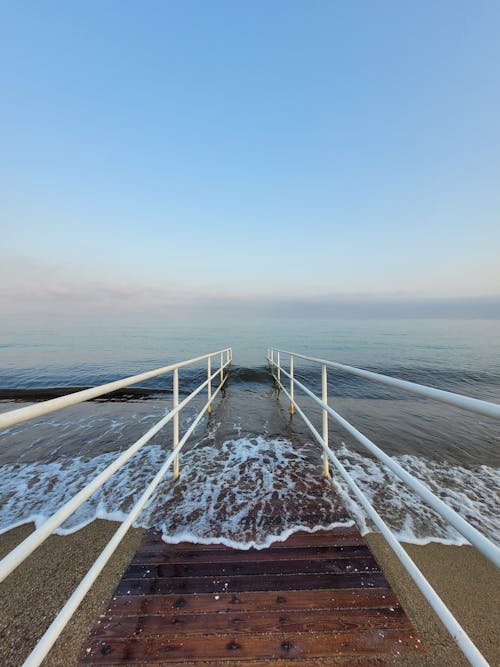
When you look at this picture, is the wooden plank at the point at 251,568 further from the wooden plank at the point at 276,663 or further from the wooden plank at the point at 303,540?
the wooden plank at the point at 276,663

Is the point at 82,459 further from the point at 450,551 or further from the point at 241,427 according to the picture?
the point at 450,551

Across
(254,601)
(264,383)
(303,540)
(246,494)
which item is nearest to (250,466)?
(246,494)

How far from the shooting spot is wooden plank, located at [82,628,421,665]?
1.13 m

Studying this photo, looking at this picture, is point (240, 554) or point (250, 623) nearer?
point (250, 623)

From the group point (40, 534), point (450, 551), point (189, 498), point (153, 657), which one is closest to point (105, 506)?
point (189, 498)

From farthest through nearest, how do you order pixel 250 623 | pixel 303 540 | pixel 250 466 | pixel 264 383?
1. pixel 264 383
2. pixel 250 466
3. pixel 303 540
4. pixel 250 623

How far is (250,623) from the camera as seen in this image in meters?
1.25

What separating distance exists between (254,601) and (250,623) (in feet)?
0.34

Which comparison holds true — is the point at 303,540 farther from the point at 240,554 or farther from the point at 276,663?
the point at 276,663

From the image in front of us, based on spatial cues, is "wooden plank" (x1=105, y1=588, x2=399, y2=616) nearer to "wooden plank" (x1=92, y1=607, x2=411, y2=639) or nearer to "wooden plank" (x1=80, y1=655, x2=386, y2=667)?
"wooden plank" (x1=92, y1=607, x2=411, y2=639)

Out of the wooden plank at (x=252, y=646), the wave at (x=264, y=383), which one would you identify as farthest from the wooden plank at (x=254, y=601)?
the wave at (x=264, y=383)

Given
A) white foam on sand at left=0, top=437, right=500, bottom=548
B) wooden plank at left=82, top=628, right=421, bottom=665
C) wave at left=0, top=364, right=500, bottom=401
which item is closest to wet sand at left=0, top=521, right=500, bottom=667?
wooden plank at left=82, top=628, right=421, bottom=665

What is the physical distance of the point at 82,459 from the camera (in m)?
3.41

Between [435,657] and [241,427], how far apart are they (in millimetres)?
3289
